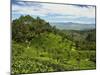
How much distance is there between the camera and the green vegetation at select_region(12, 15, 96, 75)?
2.46 m

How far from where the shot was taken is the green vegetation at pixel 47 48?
8.05 ft

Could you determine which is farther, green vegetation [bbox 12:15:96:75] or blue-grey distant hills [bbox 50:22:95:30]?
blue-grey distant hills [bbox 50:22:95:30]

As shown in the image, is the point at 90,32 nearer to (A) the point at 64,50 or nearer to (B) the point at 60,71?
(A) the point at 64,50

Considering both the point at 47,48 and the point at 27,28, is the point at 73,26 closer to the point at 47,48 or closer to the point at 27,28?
the point at 47,48

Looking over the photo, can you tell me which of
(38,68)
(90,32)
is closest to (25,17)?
(38,68)

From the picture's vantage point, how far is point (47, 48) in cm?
257

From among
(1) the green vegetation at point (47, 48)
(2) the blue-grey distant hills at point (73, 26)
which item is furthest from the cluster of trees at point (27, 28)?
(2) the blue-grey distant hills at point (73, 26)

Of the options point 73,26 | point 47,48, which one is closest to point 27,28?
point 47,48

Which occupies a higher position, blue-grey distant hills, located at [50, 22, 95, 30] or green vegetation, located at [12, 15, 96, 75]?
blue-grey distant hills, located at [50, 22, 95, 30]

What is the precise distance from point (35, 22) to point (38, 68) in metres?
0.52

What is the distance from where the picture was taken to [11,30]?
2.42 metres

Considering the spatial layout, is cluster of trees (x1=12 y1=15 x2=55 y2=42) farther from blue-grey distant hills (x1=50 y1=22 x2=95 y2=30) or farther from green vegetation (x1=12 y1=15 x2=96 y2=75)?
blue-grey distant hills (x1=50 y1=22 x2=95 y2=30)

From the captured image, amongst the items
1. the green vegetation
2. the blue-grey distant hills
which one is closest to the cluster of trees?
the green vegetation

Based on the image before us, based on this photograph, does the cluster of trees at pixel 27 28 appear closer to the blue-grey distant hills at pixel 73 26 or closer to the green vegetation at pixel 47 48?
the green vegetation at pixel 47 48
